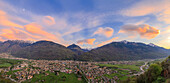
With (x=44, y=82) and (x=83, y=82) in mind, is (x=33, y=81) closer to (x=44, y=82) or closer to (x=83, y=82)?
(x=44, y=82)

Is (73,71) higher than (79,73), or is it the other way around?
(73,71)

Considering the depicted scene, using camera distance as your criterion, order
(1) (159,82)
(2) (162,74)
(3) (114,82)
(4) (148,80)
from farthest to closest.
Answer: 1. (3) (114,82)
2. (4) (148,80)
3. (2) (162,74)
4. (1) (159,82)

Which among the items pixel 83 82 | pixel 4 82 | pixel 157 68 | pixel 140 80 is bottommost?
pixel 83 82

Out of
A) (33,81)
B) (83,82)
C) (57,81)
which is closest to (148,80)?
(83,82)

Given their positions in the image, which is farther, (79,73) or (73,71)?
(73,71)

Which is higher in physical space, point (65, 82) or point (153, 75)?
point (153, 75)

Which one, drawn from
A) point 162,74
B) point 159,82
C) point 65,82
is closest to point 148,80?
point 162,74

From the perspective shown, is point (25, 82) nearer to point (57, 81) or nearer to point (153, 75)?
point (57, 81)

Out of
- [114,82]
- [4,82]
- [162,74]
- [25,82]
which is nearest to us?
[162,74]

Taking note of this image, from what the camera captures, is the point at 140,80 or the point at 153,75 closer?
the point at 153,75
